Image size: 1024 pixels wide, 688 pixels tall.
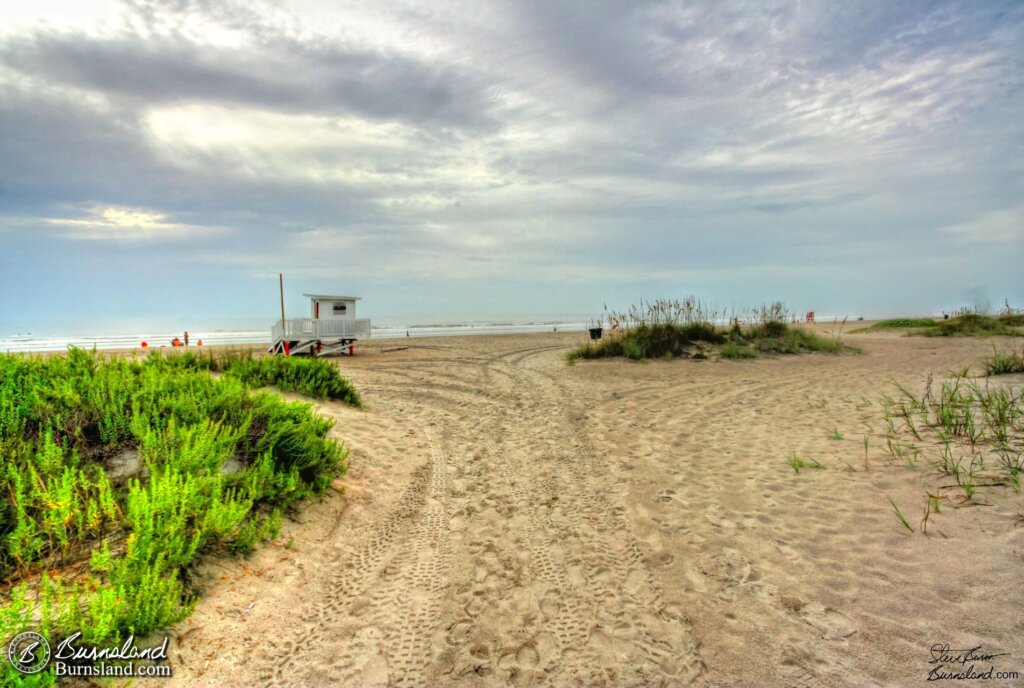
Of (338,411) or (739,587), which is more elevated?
(338,411)

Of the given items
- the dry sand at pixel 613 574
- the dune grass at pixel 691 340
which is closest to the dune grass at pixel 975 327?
the dune grass at pixel 691 340

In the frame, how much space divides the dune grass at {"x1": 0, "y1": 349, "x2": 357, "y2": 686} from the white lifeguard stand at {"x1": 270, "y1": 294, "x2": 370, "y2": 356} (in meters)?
14.4

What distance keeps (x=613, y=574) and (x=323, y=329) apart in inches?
756

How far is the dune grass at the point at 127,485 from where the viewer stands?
10.0 ft

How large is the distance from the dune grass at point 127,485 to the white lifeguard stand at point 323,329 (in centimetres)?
1435

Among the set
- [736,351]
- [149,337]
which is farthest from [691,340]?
[149,337]

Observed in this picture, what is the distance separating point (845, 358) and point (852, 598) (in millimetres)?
15382

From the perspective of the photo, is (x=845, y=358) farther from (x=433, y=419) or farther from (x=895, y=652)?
(x=895, y=652)

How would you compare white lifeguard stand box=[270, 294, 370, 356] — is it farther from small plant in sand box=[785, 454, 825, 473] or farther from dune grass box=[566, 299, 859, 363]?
small plant in sand box=[785, 454, 825, 473]

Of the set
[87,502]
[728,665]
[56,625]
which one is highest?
[87,502]

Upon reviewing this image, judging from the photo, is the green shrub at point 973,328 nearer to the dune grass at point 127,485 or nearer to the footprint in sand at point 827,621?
the footprint in sand at point 827,621

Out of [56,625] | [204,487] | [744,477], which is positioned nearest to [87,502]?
[204,487]

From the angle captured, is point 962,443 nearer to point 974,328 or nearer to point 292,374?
point 292,374

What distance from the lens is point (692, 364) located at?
1519 cm
